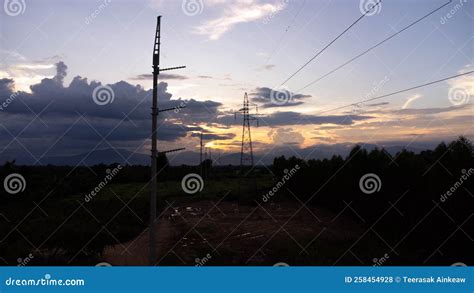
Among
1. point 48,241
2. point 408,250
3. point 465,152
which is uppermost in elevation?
point 465,152

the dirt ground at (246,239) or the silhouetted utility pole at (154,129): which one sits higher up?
the silhouetted utility pole at (154,129)

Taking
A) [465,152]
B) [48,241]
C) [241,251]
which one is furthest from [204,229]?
[465,152]

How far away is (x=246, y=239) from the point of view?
20.2 metres

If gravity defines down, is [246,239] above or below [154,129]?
below

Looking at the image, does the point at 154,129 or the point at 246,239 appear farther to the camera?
the point at 246,239

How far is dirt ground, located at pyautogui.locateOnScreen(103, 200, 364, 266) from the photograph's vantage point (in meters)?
15.9

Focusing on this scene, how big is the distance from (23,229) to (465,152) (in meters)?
24.6

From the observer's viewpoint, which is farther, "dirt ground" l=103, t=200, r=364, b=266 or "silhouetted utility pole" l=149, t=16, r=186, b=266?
"dirt ground" l=103, t=200, r=364, b=266

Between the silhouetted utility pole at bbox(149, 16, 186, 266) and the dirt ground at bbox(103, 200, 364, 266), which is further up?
the silhouetted utility pole at bbox(149, 16, 186, 266)

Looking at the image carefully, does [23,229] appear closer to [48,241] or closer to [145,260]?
[48,241]

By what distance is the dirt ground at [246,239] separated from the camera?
15.9 meters

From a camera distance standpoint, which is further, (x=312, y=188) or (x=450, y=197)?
(x=312, y=188)

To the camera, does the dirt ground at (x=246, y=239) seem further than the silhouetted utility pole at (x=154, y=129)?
Yes
